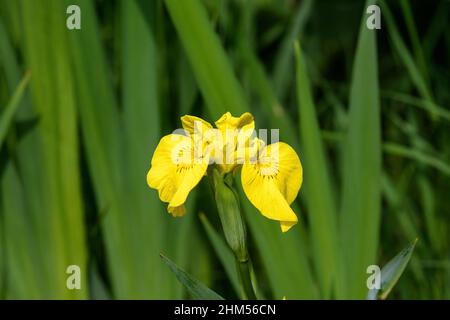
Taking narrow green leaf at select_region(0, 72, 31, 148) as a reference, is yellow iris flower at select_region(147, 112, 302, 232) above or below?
below

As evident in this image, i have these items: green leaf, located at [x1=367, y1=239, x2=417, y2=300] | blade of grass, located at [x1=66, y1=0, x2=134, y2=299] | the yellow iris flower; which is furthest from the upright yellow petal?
blade of grass, located at [x1=66, y1=0, x2=134, y2=299]

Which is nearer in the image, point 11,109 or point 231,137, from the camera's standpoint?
point 231,137

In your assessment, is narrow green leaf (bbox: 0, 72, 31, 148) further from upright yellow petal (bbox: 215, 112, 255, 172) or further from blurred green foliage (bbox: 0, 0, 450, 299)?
upright yellow petal (bbox: 215, 112, 255, 172)

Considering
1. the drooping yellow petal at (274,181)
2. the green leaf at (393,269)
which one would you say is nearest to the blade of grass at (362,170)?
the green leaf at (393,269)

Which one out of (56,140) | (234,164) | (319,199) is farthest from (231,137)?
(56,140)

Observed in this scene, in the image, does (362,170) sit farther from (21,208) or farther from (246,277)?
(21,208)
